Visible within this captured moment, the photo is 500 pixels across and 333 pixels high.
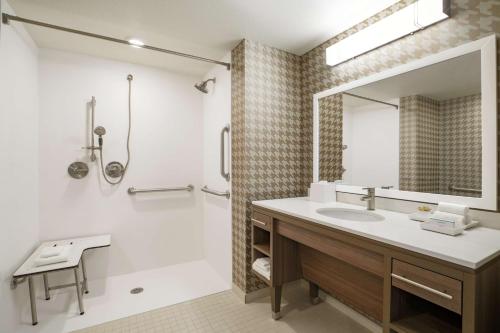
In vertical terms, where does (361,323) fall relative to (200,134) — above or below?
below

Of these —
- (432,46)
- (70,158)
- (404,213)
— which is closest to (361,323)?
(404,213)

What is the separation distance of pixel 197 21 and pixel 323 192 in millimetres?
1631

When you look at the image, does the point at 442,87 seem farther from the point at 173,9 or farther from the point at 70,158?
the point at 70,158

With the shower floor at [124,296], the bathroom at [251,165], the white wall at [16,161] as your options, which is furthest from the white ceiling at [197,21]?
the shower floor at [124,296]

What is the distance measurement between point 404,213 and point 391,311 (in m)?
0.69

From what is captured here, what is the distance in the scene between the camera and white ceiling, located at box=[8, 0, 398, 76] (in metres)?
1.65

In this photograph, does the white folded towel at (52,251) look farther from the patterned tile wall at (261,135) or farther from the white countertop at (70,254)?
the patterned tile wall at (261,135)

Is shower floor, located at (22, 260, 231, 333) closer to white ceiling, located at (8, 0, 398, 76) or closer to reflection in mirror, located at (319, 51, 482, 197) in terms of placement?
reflection in mirror, located at (319, 51, 482, 197)

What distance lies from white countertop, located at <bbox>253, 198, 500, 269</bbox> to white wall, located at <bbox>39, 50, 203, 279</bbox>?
5.99 feet

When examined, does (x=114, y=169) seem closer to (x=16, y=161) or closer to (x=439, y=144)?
(x=16, y=161)

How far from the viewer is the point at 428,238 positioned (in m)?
1.08

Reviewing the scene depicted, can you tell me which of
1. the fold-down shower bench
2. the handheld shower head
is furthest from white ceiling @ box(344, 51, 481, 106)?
the fold-down shower bench

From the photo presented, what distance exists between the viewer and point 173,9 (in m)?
1.70

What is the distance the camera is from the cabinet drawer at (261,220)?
74.4 inches
